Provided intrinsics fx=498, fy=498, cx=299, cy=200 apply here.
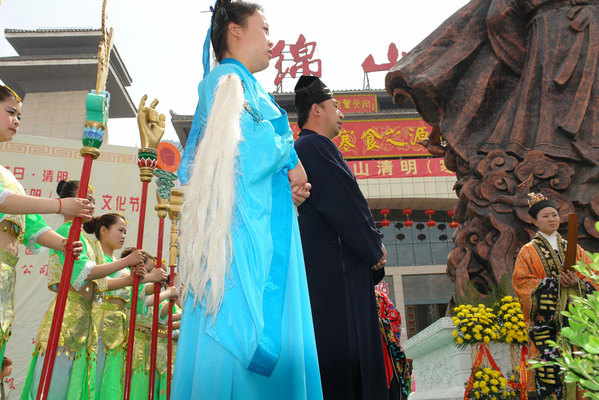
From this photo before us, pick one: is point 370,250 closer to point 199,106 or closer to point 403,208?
point 199,106

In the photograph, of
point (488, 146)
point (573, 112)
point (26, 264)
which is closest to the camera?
point (573, 112)

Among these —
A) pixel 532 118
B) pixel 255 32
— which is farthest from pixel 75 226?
pixel 532 118

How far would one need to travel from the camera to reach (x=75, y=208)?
1.96 meters

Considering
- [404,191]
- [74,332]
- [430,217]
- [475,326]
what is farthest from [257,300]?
Result: [430,217]

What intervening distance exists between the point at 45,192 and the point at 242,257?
7.15m

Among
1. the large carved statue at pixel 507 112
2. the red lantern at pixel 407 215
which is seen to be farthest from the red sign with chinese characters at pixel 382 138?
the large carved statue at pixel 507 112

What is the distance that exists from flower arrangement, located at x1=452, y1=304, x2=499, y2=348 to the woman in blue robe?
233 centimetres

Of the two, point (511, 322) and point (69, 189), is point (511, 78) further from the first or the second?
point (69, 189)

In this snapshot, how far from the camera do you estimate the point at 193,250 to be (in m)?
1.35

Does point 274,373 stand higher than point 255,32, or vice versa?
point 255,32

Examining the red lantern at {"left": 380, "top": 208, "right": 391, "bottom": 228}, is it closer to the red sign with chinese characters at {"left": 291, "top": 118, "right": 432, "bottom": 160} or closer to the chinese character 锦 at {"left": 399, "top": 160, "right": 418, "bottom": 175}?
the chinese character 锦 at {"left": 399, "top": 160, "right": 418, "bottom": 175}

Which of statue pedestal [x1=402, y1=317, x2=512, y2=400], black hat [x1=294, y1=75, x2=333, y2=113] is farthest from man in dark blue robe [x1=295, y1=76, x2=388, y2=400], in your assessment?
statue pedestal [x1=402, y1=317, x2=512, y2=400]

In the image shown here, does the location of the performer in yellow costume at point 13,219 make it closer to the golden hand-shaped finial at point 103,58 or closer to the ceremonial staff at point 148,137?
the golden hand-shaped finial at point 103,58

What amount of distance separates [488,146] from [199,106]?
3.45m
